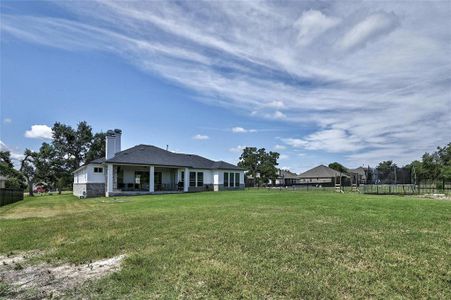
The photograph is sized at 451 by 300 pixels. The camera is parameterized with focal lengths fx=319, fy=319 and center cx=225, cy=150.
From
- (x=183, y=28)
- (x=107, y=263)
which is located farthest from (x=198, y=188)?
(x=107, y=263)

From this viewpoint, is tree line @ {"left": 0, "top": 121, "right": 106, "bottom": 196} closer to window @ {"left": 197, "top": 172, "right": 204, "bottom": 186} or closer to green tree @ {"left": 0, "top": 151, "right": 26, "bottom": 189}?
green tree @ {"left": 0, "top": 151, "right": 26, "bottom": 189}

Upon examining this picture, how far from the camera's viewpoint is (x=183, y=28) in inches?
586

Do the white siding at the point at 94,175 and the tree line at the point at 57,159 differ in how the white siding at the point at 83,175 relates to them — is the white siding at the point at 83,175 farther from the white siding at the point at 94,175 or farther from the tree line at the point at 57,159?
the tree line at the point at 57,159

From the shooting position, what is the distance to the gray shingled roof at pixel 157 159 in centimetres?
2988

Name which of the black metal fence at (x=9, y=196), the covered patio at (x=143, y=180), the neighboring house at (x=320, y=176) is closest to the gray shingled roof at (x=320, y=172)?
the neighboring house at (x=320, y=176)

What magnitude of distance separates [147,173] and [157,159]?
2.21 meters

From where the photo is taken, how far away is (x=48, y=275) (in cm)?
496

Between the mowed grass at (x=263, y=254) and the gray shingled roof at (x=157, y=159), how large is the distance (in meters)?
20.5

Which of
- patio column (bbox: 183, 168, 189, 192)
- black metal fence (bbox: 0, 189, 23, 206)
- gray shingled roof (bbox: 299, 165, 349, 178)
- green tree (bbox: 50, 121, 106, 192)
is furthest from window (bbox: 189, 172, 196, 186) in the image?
gray shingled roof (bbox: 299, 165, 349, 178)

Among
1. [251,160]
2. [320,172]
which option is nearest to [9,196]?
[251,160]

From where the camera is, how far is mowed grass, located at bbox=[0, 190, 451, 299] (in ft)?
A: 13.4

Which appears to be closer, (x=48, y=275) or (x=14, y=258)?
(x=48, y=275)

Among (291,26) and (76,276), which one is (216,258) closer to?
(76,276)

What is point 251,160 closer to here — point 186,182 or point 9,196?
point 186,182
